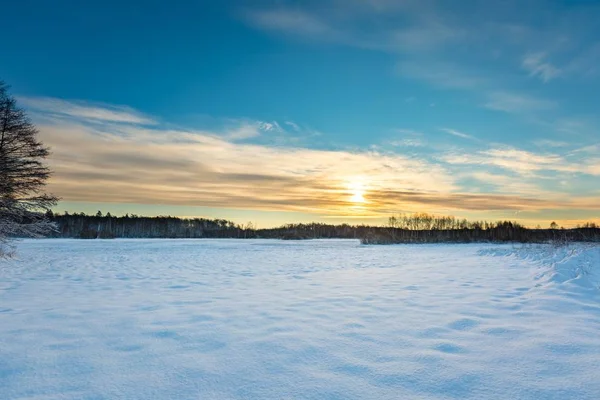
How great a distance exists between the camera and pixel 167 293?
8695 millimetres

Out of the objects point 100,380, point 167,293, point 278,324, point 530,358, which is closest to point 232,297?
point 167,293

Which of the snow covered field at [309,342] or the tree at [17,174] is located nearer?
the snow covered field at [309,342]

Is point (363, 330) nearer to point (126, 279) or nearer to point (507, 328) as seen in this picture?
point (507, 328)

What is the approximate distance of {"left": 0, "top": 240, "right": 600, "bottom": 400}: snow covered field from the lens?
3293 mm

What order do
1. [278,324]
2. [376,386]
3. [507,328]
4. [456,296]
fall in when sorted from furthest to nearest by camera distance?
[456,296] → [278,324] → [507,328] → [376,386]

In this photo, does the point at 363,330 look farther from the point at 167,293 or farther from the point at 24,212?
the point at 24,212

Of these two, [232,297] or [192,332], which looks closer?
[192,332]

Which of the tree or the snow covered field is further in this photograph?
the tree

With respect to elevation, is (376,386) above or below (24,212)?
below

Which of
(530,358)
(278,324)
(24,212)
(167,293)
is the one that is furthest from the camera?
(24,212)

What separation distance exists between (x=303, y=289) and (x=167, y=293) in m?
3.38

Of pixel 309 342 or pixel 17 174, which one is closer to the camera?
pixel 309 342

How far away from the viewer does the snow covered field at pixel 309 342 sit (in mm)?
3293

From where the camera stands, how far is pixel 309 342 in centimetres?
466
